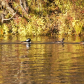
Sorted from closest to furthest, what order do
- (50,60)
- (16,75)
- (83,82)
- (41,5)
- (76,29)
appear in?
(83,82)
(16,75)
(50,60)
(76,29)
(41,5)

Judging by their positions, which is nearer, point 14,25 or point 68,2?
point 68,2

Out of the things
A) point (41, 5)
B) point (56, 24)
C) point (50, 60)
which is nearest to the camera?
point (50, 60)

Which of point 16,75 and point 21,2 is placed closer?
point 16,75

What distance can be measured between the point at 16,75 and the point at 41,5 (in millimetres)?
34905

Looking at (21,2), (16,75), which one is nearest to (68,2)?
(21,2)

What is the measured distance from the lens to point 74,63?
15.5m

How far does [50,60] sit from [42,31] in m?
26.3

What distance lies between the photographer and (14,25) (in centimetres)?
4825

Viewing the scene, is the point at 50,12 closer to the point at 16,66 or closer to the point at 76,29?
the point at 76,29

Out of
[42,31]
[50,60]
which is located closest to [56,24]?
[42,31]

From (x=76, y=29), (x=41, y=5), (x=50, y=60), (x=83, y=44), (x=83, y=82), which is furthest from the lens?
(x=41, y=5)

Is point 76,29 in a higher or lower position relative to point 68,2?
lower

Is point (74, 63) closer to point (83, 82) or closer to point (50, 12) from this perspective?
point (83, 82)

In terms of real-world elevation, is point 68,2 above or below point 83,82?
above
